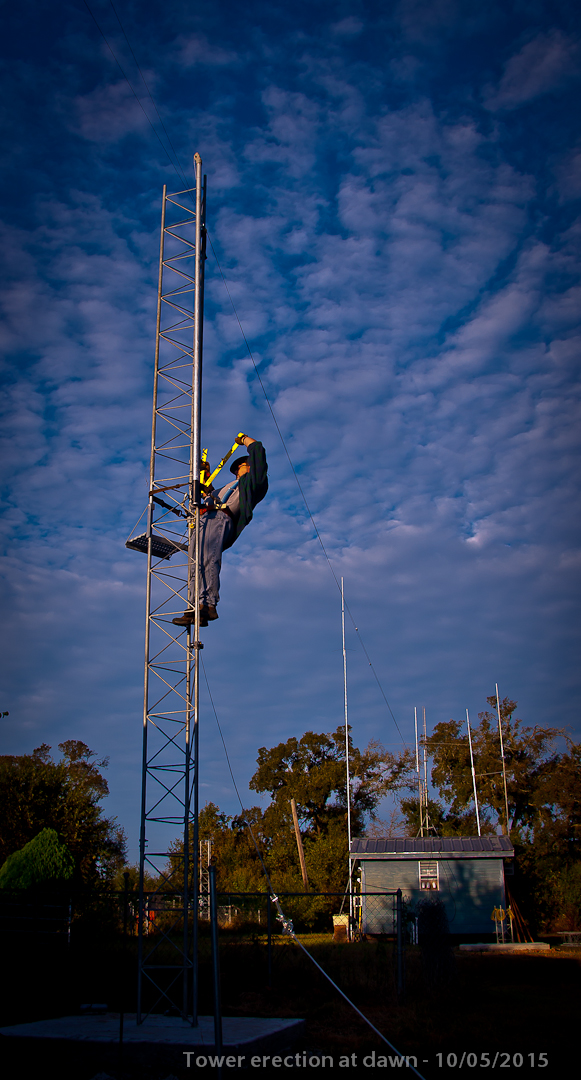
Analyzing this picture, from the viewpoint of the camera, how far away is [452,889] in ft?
77.4

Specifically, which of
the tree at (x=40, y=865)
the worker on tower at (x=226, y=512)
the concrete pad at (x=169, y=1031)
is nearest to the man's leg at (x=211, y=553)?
the worker on tower at (x=226, y=512)

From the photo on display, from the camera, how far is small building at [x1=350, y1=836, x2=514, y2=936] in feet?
75.9

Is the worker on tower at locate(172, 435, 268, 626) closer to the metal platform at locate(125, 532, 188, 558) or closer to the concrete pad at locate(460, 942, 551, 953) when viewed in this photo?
the metal platform at locate(125, 532, 188, 558)

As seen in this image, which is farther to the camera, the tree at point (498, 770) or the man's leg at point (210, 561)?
the tree at point (498, 770)

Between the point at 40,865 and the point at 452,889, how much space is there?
1279 centimetres

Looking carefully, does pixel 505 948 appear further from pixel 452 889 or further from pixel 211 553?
pixel 211 553

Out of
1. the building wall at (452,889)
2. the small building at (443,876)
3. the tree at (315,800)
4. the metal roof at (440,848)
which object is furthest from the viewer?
the tree at (315,800)

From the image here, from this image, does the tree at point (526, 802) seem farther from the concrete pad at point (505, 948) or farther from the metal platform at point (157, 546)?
the metal platform at point (157, 546)

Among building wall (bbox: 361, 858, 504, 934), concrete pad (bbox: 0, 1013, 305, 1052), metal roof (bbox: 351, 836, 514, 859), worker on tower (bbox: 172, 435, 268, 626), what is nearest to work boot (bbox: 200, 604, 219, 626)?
worker on tower (bbox: 172, 435, 268, 626)

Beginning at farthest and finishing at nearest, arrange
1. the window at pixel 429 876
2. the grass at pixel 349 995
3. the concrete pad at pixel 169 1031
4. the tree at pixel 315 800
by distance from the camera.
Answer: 1. the tree at pixel 315 800
2. the window at pixel 429 876
3. the grass at pixel 349 995
4. the concrete pad at pixel 169 1031

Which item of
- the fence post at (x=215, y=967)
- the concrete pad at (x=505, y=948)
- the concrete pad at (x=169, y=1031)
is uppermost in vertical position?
the fence post at (x=215, y=967)

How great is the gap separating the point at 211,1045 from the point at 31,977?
→ 4498mm

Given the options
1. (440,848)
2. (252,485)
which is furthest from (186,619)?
(440,848)

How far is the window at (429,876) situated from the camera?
23.9 metres
